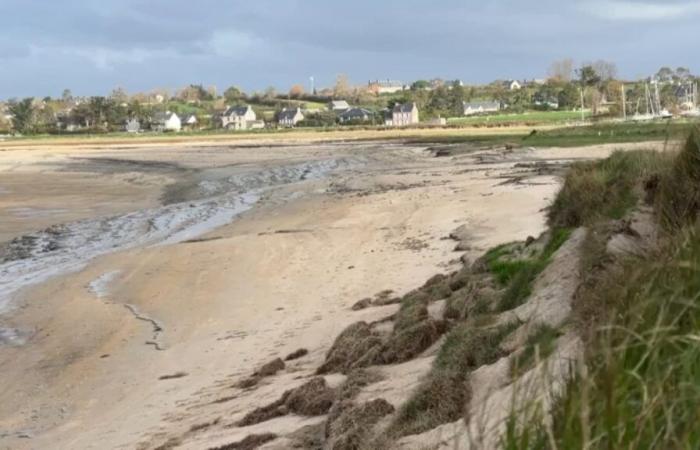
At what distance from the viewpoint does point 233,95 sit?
190000mm

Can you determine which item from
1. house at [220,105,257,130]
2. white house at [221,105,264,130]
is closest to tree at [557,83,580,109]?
white house at [221,105,264,130]

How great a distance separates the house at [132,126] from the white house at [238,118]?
13.8 m

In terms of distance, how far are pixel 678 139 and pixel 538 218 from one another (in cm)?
894

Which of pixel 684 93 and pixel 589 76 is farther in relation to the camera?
pixel 589 76

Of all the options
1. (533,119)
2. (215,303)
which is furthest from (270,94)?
(215,303)

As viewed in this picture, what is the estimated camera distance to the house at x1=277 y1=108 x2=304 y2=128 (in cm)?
13488

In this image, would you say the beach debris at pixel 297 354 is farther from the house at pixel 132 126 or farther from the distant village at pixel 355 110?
the house at pixel 132 126

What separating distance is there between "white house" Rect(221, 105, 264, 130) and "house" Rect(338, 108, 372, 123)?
1612cm

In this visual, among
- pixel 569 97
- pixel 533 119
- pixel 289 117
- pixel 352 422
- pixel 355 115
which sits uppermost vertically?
pixel 289 117

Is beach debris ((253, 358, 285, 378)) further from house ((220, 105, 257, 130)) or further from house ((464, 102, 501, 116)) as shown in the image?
house ((464, 102, 501, 116))

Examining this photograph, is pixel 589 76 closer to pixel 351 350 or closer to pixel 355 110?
Result: pixel 355 110

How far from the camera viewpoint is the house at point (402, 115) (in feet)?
396

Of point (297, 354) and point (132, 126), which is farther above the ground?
point (132, 126)

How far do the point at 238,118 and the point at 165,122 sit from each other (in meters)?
11.9
